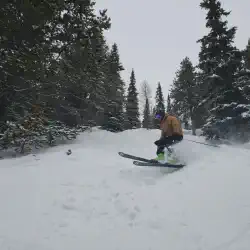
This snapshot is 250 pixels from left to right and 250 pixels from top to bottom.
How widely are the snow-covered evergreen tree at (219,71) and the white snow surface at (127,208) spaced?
35.9ft

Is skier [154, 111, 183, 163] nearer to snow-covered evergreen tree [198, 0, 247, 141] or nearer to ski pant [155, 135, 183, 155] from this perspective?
ski pant [155, 135, 183, 155]

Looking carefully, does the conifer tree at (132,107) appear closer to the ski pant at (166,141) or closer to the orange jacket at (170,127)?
the orange jacket at (170,127)

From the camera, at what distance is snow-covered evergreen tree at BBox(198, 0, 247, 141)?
18.0m

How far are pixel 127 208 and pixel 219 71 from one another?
53.4 ft

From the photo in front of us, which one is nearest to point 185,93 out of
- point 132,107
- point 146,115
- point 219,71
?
point 132,107

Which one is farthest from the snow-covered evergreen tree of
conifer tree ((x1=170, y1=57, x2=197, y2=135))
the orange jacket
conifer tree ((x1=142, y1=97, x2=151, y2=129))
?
conifer tree ((x1=142, y1=97, x2=151, y2=129))

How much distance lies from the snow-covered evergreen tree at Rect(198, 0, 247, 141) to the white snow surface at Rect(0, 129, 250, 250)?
10.9m

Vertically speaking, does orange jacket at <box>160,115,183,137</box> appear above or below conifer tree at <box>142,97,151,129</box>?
below

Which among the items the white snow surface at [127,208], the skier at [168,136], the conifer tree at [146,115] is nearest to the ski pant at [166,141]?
the skier at [168,136]

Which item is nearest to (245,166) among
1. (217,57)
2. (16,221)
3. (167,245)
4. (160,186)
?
(160,186)

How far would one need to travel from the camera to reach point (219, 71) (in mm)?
18484

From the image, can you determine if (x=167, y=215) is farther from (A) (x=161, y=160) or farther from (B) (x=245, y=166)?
(A) (x=161, y=160)

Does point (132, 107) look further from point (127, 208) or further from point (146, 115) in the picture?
point (127, 208)

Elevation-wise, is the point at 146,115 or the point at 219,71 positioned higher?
the point at 219,71
